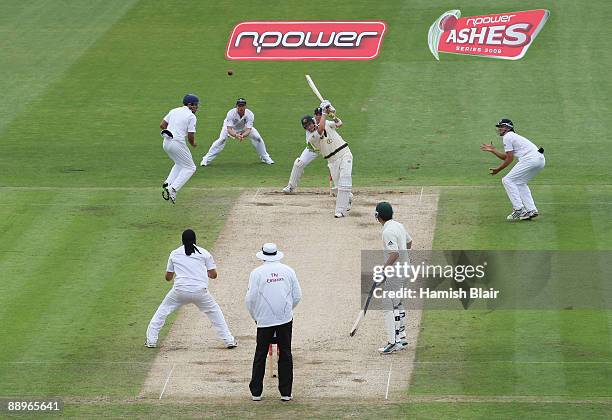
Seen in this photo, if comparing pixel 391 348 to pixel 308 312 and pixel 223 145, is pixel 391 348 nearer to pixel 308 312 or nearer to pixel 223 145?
pixel 308 312

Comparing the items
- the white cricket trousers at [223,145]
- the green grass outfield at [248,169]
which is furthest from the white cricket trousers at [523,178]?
the white cricket trousers at [223,145]

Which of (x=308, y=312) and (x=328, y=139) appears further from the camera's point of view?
(x=328, y=139)

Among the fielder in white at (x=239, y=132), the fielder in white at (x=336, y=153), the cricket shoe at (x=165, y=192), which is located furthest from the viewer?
the fielder in white at (x=239, y=132)

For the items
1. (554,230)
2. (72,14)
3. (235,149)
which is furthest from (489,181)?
(72,14)

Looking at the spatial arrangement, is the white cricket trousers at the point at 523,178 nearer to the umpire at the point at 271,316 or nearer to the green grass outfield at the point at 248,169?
the green grass outfield at the point at 248,169

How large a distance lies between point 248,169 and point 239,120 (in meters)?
1.11

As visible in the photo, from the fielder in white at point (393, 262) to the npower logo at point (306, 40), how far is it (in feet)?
61.2

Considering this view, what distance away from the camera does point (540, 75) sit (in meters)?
34.0

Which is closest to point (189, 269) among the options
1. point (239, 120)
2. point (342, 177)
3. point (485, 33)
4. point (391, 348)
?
point (391, 348)

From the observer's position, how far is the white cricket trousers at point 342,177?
78.7 feet

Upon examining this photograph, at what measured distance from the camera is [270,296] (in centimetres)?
1641

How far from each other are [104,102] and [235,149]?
16.0 feet

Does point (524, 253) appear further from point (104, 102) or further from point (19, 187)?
point (104, 102)

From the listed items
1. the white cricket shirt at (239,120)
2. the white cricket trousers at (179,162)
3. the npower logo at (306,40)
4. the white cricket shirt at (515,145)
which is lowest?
the white cricket trousers at (179,162)
